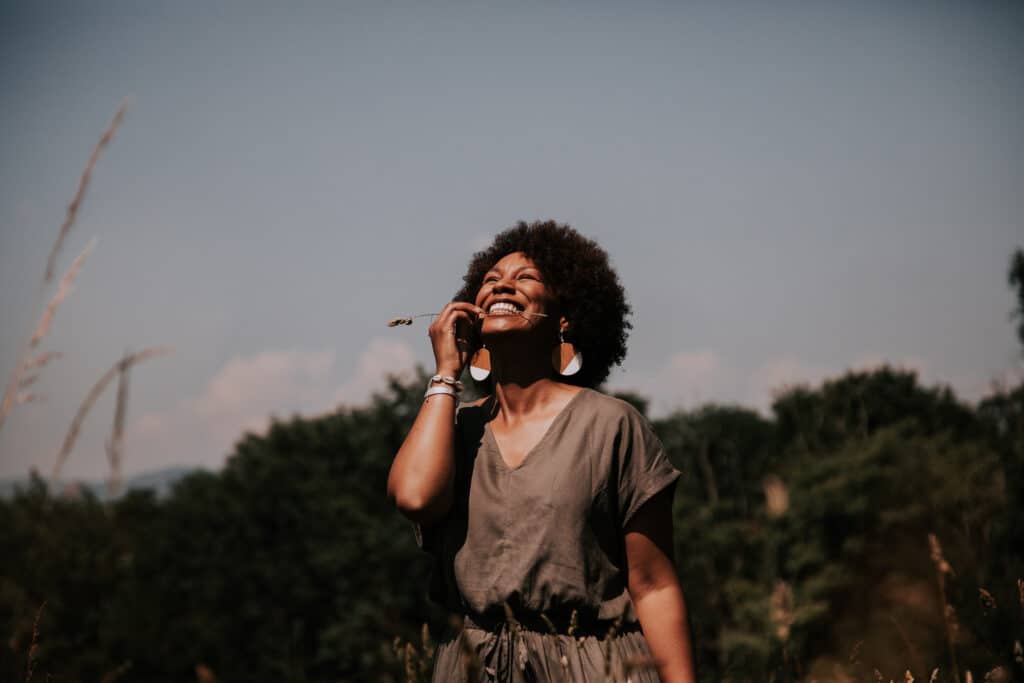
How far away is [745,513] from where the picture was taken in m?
46.5

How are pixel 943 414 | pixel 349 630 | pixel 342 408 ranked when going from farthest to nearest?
pixel 943 414 < pixel 342 408 < pixel 349 630

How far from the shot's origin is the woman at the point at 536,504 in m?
2.91

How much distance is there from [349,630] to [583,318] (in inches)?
969

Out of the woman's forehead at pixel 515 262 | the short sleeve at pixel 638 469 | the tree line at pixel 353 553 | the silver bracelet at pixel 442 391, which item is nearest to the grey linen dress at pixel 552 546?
the short sleeve at pixel 638 469

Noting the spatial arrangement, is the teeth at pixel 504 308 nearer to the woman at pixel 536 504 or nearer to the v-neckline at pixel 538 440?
the woman at pixel 536 504

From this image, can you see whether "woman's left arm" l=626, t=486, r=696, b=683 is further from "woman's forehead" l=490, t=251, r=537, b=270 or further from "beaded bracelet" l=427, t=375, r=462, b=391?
A: "woman's forehead" l=490, t=251, r=537, b=270

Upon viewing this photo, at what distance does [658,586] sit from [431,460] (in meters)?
0.91

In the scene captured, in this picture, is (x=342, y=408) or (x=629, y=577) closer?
(x=629, y=577)

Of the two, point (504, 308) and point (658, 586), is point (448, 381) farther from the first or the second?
point (658, 586)

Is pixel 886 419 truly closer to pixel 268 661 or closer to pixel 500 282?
pixel 268 661

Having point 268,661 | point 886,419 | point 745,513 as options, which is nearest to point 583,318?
point 268,661

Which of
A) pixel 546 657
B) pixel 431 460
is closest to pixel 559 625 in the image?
pixel 546 657

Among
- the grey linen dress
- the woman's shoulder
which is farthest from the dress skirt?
the woman's shoulder

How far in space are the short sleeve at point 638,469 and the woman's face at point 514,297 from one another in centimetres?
57
